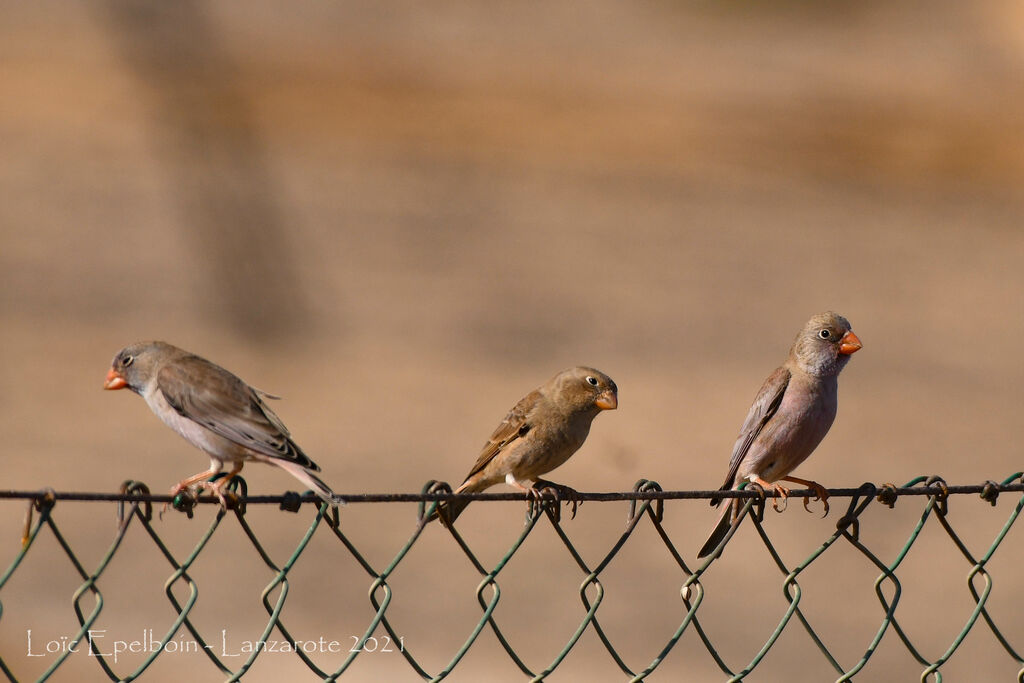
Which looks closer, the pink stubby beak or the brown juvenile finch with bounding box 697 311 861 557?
the pink stubby beak

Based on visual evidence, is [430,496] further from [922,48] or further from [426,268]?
[922,48]

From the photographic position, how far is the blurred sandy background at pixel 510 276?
950 cm

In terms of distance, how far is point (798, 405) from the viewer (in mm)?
6133

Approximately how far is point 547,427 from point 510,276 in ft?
39.6

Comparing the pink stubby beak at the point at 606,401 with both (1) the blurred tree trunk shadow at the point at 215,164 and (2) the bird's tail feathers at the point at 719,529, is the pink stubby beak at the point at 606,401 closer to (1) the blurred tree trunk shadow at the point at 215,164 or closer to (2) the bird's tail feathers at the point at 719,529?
(2) the bird's tail feathers at the point at 719,529

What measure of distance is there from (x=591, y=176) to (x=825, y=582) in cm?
1271

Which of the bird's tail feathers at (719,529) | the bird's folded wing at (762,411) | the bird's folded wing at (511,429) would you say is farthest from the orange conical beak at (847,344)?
the bird's folded wing at (511,429)

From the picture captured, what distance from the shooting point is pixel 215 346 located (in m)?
14.9

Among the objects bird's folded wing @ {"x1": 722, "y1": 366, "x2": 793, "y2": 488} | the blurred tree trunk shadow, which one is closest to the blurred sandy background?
the blurred tree trunk shadow

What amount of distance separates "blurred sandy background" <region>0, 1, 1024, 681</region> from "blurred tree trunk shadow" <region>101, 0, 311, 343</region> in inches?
3.0

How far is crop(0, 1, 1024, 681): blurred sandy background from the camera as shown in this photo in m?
Result: 9.50

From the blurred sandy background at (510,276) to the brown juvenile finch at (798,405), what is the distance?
2592 mm

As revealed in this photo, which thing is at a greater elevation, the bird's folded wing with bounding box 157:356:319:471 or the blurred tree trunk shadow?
the blurred tree trunk shadow

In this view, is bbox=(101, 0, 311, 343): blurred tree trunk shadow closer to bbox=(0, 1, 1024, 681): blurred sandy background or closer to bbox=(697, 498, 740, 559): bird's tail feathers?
bbox=(0, 1, 1024, 681): blurred sandy background
